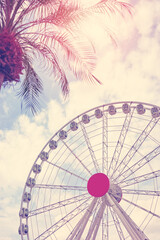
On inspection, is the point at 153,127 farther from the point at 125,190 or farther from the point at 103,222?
the point at 103,222

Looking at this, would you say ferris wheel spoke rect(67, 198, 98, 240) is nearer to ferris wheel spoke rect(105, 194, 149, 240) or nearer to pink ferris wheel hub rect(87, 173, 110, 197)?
pink ferris wheel hub rect(87, 173, 110, 197)

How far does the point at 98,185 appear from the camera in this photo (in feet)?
58.2

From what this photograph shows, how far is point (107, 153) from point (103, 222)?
589cm

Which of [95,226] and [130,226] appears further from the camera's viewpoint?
[95,226]

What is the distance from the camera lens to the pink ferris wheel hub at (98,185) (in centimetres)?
1752

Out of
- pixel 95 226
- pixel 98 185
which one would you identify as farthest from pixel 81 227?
pixel 98 185

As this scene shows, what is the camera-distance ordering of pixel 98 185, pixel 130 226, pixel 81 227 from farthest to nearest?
pixel 98 185 → pixel 81 227 → pixel 130 226

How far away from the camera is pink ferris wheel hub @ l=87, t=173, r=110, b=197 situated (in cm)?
1752

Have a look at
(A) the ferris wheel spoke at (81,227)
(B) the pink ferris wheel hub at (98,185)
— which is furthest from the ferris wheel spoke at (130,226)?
(A) the ferris wheel spoke at (81,227)

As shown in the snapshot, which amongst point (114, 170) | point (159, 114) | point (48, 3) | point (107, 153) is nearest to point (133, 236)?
point (114, 170)

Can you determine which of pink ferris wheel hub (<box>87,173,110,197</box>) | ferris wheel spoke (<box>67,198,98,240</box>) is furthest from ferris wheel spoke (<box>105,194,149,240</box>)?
ferris wheel spoke (<box>67,198,98,240</box>)

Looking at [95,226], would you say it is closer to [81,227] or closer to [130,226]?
[81,227]

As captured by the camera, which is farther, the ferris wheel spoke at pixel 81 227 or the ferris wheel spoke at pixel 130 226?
the ferris wheel spoke at pixel 81 227

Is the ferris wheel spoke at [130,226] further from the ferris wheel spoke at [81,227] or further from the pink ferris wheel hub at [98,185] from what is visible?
the ferris wheel spoke at [81,227]
